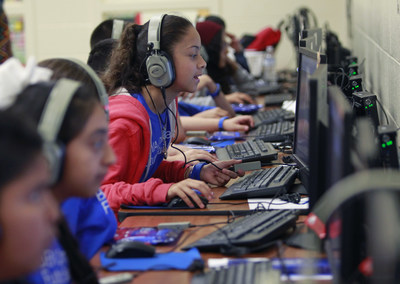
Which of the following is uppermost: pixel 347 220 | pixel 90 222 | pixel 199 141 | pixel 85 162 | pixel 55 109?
pixel 55 109

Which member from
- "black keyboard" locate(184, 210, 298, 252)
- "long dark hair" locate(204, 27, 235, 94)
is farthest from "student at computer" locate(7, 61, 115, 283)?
"long dark hair" locate(204, 27, 235, 94)

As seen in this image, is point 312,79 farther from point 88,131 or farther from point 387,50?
point 387,50

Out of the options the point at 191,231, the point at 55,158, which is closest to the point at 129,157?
the point at 191,231

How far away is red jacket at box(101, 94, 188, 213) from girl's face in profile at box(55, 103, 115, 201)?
26.2 inches

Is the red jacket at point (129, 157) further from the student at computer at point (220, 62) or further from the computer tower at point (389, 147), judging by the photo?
the student at computer at point (220, 62)

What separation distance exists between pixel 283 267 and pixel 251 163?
1.05 metres

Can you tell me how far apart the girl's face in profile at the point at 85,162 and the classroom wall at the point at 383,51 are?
4.12 ft

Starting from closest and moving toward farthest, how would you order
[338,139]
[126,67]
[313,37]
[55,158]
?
[55,158], [338,139], [126,67], [313,37]

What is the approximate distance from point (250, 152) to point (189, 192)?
2.11 feet

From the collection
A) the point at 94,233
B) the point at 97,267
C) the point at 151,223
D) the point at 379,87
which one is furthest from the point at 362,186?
the point at 379,87

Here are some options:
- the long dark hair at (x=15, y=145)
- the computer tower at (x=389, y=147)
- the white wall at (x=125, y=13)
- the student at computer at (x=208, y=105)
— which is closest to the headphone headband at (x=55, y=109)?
the long dark hair at (x=15, y=145)

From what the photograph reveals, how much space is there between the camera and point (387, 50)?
252 centimetres

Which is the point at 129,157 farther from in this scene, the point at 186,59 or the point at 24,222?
the point at 24,222

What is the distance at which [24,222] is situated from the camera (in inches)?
34.2
